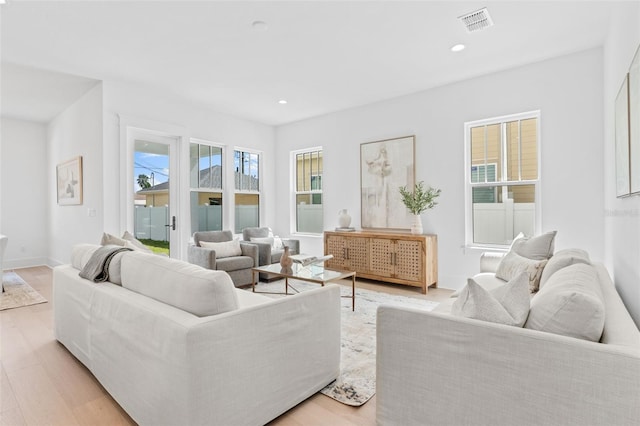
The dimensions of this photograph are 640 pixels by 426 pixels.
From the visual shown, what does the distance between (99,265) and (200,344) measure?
51.0 inches

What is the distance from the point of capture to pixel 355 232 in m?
5.11

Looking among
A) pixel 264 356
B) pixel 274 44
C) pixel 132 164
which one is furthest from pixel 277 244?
pixel 264 356

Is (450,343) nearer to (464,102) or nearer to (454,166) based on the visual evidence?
(454,166)

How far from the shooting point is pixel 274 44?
333cm

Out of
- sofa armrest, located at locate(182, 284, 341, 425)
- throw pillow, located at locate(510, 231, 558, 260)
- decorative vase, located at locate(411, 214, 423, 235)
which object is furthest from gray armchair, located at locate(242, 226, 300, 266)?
throw pillow, located at locate(510, 231, 558, 260)

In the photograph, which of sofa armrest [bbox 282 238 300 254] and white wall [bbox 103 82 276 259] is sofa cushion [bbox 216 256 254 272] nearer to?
sofa armrest [bbox 282 238 300 254]

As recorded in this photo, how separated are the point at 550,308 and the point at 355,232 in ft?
12.6

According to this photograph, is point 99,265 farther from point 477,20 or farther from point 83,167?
point 477,20

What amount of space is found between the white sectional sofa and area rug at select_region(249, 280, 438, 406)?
135mm

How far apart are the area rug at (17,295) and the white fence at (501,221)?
5.48m

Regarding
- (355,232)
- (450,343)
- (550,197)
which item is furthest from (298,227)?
(450,343)

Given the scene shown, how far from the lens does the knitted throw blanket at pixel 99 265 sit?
220 centimetres

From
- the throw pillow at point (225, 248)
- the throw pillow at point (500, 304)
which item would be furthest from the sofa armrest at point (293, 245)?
the throw pillow at point (500, 304)

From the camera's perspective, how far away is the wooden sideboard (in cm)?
438
